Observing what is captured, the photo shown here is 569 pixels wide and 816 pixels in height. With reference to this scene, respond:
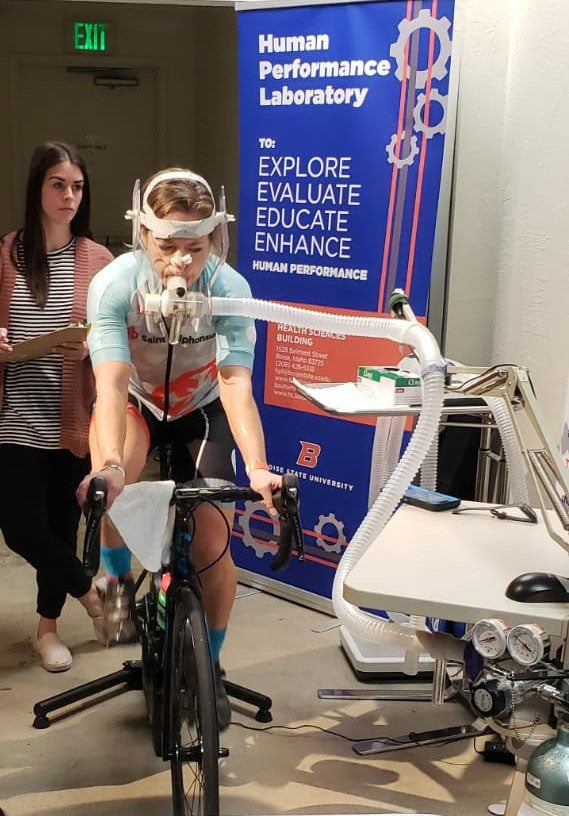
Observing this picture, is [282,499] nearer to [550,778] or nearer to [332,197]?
[550,778]

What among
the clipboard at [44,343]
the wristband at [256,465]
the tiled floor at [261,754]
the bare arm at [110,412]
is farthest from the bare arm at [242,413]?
the tiled floor at [261,754]

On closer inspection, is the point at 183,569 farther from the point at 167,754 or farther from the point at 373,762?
the point at 373,762

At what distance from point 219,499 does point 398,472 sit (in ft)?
1.30

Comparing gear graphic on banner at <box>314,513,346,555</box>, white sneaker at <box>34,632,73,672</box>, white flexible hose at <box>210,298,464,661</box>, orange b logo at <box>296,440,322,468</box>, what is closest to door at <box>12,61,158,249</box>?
orange b logo at <box>296,440,322,468</box>

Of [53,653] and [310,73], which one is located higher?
[310,73]

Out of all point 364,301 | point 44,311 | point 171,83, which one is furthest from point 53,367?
point 171,83

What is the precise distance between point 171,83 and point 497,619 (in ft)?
17.5

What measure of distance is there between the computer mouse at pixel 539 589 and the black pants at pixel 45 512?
143 centimetres

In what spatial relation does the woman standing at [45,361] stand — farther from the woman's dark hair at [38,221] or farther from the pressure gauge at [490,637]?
the pressure gauge at [490,637]

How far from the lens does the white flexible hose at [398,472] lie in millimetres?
1556

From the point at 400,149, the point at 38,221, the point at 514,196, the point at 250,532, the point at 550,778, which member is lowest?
the point at 250,532

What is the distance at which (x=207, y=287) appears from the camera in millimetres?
1972

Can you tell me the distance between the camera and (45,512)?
263 cm

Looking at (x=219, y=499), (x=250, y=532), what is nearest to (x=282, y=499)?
(x=219, y=499)
